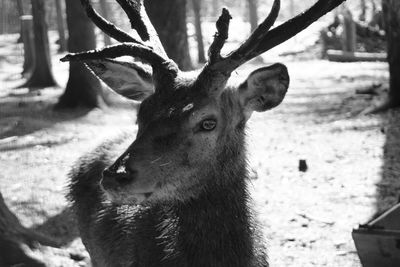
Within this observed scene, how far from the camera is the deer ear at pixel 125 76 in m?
4.28

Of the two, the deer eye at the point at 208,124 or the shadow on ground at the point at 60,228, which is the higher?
the deer eye at the point at 208,124

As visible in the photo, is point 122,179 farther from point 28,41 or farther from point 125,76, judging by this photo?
point 28,41

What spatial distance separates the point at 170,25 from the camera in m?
9.49

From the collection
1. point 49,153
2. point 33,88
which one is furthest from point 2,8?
point 49,153

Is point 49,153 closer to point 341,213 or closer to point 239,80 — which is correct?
point 341,213

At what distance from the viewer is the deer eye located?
3.82m

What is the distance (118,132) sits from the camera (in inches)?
216

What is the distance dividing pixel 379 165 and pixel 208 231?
5.13 metres

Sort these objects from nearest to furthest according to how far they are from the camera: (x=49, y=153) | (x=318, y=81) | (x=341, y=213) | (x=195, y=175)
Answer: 1. (x=195, y=175)
2. (x=341, y=213)
3. (x=49, y=153)
4. (x=318, y=81)

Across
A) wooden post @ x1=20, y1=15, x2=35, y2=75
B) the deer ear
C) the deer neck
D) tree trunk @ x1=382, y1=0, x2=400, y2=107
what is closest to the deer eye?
the deer neck

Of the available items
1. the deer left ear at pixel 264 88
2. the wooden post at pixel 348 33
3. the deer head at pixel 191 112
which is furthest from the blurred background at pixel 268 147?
the wooden post at pixel 348 33

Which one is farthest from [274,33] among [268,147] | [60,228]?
[268,147]

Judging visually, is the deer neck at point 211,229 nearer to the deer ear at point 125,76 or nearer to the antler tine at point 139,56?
the antler tine at point 139,56

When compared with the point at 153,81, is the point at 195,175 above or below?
below
